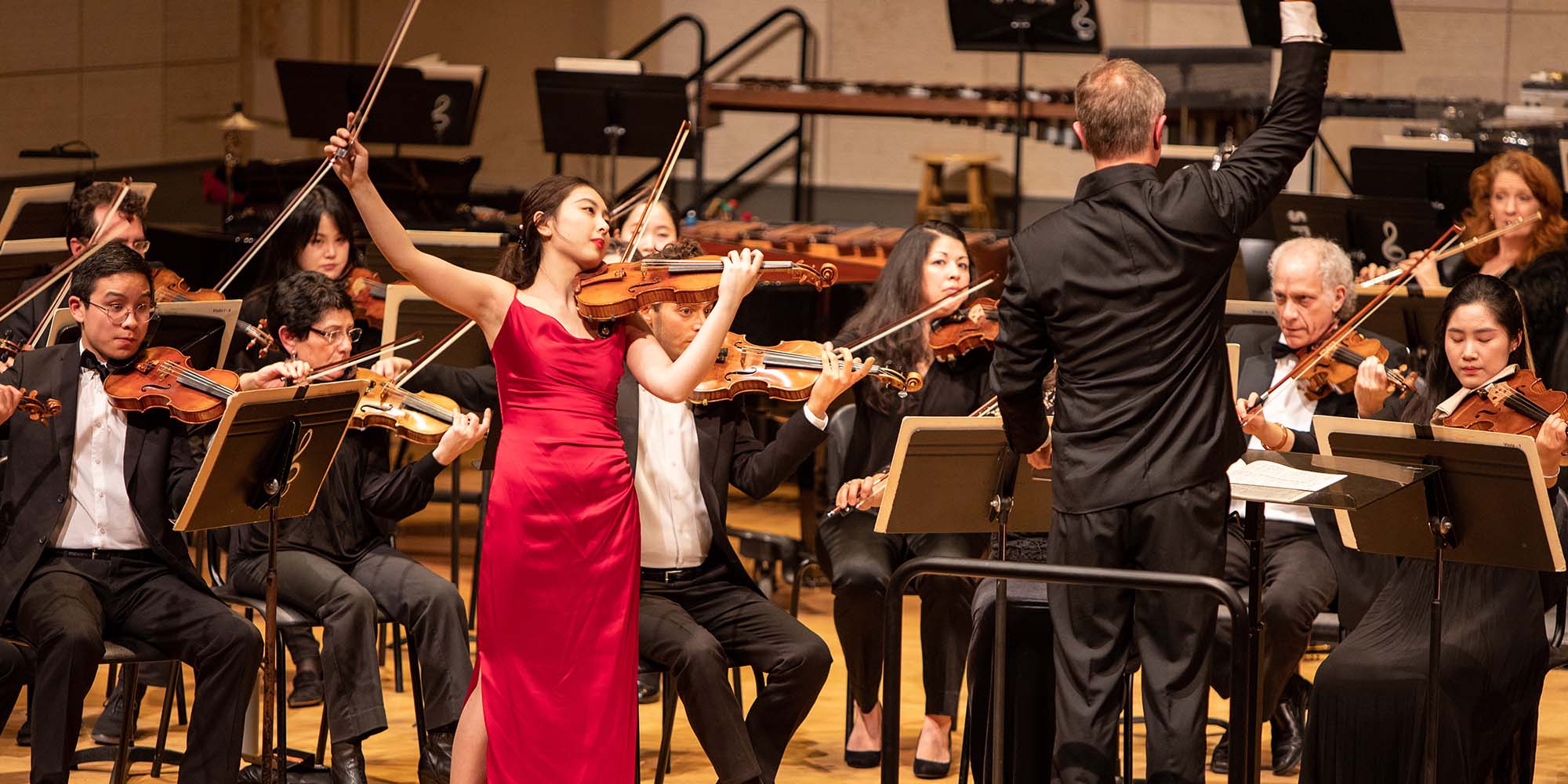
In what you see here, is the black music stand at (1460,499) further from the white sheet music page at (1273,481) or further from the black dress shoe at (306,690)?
the black dress shoe at (306,690)

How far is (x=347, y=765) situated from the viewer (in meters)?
3.94

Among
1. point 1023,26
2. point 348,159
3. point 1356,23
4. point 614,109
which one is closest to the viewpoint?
point 348,159

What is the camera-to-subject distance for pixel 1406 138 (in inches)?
271

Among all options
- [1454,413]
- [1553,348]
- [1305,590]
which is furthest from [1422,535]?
[1553,348]

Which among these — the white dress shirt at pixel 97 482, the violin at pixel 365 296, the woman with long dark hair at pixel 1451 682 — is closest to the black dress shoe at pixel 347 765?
the white dress shirt at pixel 97 482

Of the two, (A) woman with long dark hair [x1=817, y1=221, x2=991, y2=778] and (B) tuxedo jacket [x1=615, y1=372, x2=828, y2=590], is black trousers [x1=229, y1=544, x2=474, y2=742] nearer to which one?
(B) tuxedo jacket [x1=615, y1=372, x2=828, y2=590]

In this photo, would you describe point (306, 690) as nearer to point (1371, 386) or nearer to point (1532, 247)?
point (1371, 386)

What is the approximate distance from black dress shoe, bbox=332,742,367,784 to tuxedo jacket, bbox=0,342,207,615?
476mm

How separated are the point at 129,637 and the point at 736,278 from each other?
1.64 m

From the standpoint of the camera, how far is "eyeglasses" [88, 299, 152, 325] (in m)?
3.77

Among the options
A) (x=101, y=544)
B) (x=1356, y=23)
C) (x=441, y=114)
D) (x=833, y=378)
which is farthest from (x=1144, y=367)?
(x=441, y=114)

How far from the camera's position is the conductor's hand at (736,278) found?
3.08 meters

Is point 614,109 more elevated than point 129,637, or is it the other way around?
point 614,109

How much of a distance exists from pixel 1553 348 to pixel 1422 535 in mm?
2313
